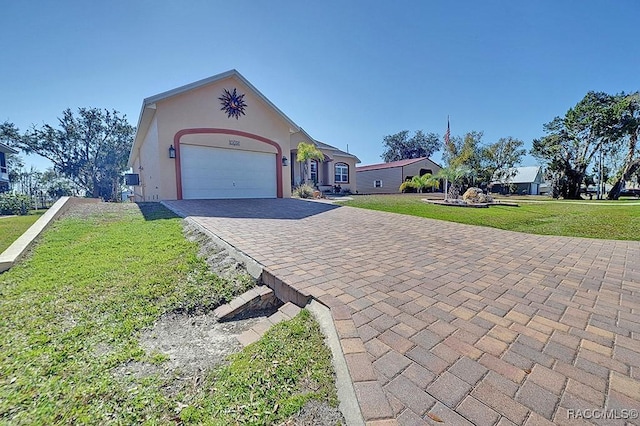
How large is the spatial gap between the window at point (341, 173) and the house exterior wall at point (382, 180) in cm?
776

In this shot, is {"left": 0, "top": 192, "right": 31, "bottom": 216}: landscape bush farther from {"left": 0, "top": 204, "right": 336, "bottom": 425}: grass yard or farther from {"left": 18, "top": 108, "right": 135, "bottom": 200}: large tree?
{"left": 0, "top": 204, "right": 336, "bottom": 425}: grass yard

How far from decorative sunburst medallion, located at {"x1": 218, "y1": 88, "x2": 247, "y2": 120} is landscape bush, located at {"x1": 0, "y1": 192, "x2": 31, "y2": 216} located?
14446 mm

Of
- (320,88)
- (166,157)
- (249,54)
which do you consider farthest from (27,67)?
(320,88)

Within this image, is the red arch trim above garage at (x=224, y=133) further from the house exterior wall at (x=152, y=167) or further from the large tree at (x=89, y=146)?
the large tree at (x=89, y=146)

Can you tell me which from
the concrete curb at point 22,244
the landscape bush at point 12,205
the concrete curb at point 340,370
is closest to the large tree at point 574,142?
the concrete curb at point 340,370

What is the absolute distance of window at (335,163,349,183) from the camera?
2309 cm

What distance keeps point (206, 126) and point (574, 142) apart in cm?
3094

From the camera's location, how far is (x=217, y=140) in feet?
38.4

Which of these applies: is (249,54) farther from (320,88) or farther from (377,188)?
(377,188)

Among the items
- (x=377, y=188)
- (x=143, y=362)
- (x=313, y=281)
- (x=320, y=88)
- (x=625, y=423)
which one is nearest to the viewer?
(x=625, y=423)

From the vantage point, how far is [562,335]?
1983mm

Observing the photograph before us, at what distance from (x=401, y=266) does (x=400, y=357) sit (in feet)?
6.14

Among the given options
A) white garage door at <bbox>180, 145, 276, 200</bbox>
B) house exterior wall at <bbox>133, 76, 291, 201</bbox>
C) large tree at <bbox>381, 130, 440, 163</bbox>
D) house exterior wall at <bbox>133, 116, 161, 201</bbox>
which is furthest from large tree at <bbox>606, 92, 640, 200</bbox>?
house exterior wall at <bbox>133, 116, 161, 201</bbox>
